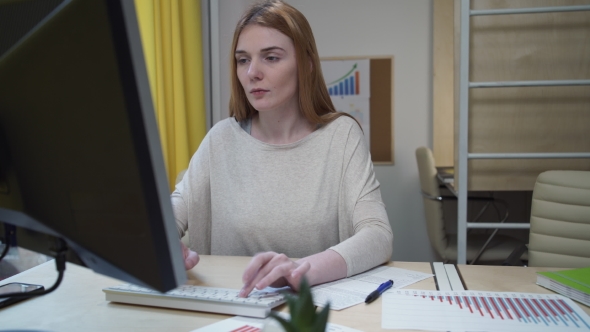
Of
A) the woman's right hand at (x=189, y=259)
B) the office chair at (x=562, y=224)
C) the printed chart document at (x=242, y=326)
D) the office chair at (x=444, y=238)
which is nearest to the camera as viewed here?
the printed chart document at (x=242, y=326)

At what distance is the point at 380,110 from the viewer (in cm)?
373

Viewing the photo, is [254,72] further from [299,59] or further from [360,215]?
[360,215]

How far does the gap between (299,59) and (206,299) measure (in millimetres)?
807

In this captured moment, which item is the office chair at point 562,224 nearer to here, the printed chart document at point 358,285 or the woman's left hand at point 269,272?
the printed chart document at point 358,285

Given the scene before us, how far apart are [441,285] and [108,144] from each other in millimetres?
792

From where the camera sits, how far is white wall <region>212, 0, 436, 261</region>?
3695mm

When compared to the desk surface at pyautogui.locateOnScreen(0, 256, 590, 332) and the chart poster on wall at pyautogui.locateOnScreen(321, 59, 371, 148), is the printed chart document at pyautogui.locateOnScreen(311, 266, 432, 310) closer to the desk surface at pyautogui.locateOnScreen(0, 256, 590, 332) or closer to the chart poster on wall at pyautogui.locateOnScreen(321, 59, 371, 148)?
the desk surface at pyautogui.locateOnScreen(0, 256, 590, 332)

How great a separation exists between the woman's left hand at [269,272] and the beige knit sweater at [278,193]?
1.39ft

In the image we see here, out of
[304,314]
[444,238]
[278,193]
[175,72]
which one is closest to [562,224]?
[278,193]

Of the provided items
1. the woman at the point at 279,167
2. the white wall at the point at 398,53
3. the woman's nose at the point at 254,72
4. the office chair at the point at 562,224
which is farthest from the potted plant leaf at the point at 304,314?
the white wall at the point at 398,53

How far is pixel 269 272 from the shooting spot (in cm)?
98

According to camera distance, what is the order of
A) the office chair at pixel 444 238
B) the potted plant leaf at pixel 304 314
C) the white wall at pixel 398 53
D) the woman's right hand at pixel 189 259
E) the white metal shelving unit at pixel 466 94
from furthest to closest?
the white wall at pixel 398 53
the office chair at pixel 444 238
the white metal shelving unit at pixel 466 94
the woman's right hand at pixel 189 259
the potted plant leaf at pixel 304 314

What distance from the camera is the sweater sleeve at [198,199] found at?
155 cm

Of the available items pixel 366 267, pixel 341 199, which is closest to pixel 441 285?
pixel 366 267
